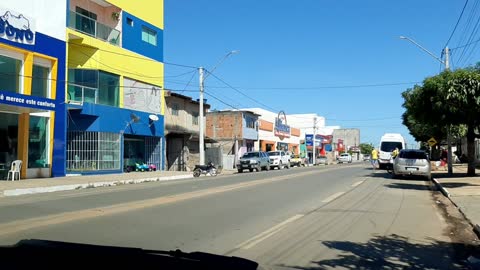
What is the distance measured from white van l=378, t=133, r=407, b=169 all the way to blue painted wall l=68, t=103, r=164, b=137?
18.6 metres

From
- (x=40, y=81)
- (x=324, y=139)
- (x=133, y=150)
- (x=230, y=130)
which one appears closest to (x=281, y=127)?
(x=230, y=130)

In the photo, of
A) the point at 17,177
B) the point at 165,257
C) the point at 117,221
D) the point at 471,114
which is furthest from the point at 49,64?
the point at 165,257

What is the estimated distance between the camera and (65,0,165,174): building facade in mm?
31156

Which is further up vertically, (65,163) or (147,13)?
(147,13)

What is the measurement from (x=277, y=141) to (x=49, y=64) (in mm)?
50832

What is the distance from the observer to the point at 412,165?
28.1 m

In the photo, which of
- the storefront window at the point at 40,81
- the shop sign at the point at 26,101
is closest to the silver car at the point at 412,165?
the shop sign at the point at 26,101

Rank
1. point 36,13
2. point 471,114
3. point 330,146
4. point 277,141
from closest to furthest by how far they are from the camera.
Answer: point 471,114
point 36,13
point 277,141
point 330,146

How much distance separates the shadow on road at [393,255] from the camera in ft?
24.3

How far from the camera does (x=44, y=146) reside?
2727cm

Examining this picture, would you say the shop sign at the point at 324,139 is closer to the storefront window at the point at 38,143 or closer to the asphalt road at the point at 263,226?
the storefront window at the point at 38,143

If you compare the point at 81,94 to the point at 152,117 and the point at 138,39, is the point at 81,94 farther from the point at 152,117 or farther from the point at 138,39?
the point at 138,39

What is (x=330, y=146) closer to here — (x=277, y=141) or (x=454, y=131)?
(x=277, y=141)

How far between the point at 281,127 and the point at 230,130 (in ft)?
63.5
